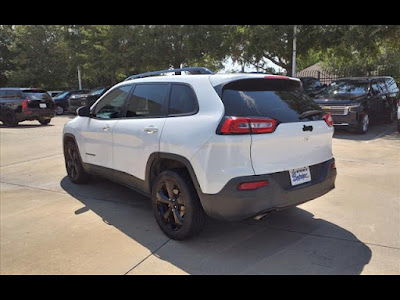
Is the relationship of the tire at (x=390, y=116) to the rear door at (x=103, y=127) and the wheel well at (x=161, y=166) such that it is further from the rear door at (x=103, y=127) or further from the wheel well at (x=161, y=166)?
the wheel well at (x=161, y=166)

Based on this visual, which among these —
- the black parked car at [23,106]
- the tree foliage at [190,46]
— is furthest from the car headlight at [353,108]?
the black parked car at [23,106]

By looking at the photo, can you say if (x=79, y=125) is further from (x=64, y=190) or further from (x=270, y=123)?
(x=270, y=123)

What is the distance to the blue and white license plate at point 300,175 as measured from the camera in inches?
130

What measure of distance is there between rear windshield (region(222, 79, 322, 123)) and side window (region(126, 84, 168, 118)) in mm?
886

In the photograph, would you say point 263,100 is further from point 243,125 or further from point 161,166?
point 161,166

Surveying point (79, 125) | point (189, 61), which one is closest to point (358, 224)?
point (79, 125)

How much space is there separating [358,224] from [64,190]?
14.0ft

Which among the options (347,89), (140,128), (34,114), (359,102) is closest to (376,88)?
(347,89)

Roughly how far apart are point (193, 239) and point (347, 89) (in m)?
9.49

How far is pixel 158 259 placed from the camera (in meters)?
3.30

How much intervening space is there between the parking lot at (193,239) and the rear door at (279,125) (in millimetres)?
844

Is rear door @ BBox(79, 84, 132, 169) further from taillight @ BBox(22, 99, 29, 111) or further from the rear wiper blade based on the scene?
taillight @ BBox(22, 99, 29, 111)

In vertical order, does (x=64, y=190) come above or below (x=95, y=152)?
below

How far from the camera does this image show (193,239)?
3.62 metres
